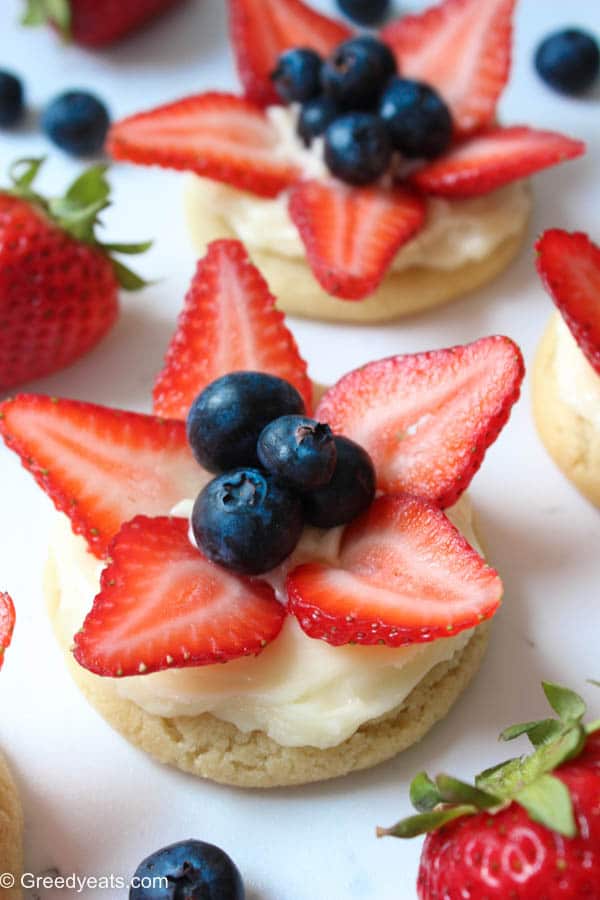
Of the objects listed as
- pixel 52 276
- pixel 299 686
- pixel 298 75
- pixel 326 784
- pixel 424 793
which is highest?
pixel 298 75

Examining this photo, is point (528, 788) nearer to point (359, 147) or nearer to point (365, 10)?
point (359, 147)

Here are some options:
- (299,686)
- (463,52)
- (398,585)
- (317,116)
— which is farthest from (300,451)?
(463,52)

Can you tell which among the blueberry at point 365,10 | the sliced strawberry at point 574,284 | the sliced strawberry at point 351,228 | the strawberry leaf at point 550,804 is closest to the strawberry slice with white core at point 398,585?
the strawberry leaf at point 550,804

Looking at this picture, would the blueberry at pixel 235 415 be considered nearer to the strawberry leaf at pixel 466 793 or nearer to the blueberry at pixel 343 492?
the blueberry at pixel 343 492

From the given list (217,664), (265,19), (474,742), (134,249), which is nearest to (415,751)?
(474,742)

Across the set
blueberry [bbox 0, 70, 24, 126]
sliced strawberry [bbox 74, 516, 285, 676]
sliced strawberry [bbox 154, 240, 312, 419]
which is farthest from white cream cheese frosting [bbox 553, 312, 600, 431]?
blueberry [bbox 0, 70, 24, 126]

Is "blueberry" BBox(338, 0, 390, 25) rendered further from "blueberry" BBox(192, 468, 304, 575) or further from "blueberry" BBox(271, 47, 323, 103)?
"blueberry" BBox(192, 468, 304, 575)

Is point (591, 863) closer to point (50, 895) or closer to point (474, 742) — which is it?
point (474, 742)
